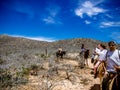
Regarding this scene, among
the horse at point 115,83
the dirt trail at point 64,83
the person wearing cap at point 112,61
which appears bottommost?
the dirt trail at point 64,83

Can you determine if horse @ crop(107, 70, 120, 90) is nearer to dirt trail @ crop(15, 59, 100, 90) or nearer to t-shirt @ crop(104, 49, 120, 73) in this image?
t-shirt @ crop(104, 49, 120, 73)

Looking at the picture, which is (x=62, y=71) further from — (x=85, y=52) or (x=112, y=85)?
(x=112, y=85)

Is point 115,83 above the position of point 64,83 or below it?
above

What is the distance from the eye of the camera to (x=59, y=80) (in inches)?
470

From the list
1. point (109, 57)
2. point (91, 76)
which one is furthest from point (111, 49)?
point (91, 76)

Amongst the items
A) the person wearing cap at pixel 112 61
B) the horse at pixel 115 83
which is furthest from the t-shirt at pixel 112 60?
the horse at pixel 115 83

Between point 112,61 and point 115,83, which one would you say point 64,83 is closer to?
point 115,83

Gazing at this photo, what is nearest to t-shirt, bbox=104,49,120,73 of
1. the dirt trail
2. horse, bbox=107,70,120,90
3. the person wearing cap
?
the person wearing cap

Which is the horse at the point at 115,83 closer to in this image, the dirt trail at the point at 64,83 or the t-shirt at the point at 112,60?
the t-shirt at the point at 112,60

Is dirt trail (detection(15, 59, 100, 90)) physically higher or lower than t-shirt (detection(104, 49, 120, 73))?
lower

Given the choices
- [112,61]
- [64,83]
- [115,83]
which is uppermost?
[112,61]

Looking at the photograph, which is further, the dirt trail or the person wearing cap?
the dirt trail

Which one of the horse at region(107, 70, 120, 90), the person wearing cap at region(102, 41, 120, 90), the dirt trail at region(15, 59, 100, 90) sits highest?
the person wearing cap at region(102, 41, 120, 90)

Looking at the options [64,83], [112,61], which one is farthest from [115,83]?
[64,83]
